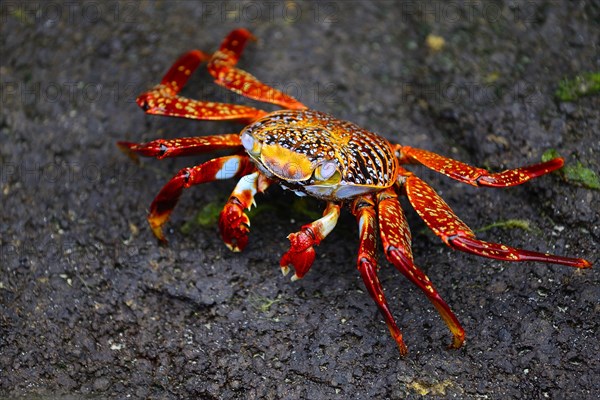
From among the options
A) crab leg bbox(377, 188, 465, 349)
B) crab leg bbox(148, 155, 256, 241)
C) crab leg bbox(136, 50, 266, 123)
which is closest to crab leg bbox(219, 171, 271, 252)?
crab leg bbox(148, 155, 256, 241)

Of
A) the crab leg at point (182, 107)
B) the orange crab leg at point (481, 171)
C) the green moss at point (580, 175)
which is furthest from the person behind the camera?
the crab leg at point (182, 107)

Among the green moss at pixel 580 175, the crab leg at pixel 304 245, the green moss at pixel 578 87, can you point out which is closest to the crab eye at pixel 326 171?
the crab leg at pixel 304 245

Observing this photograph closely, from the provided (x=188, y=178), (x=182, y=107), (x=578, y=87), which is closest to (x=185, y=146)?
(x=188, y=178)

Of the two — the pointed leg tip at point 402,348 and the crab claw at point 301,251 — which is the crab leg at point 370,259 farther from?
the crab claw at point 301,251

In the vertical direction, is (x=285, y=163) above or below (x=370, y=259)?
above

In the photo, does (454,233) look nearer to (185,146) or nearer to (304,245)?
(304,245)

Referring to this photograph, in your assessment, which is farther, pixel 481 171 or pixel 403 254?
pixel 481 171

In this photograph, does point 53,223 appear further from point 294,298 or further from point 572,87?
point 572,87
